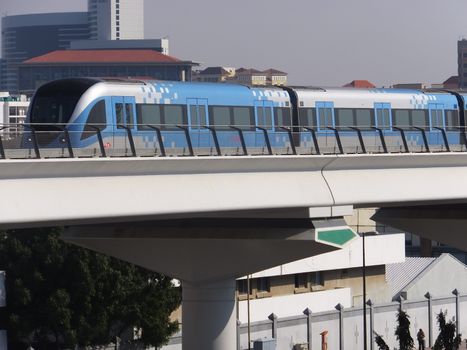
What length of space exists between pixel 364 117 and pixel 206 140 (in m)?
10.6

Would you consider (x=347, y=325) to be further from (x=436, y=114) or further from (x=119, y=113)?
(x=119, y=113)

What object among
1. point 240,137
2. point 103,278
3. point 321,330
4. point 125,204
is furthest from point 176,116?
point 321,330

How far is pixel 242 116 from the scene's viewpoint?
130 feet

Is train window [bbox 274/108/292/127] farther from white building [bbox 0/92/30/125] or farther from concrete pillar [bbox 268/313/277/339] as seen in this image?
white building [bbox 0/92/30/125]

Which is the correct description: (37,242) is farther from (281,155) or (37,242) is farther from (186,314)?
(281,155)

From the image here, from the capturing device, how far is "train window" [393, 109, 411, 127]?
148ft

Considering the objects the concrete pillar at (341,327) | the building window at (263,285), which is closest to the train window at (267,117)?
the concrete pillar at (341,327)

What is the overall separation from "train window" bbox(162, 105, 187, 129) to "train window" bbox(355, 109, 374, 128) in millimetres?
7376

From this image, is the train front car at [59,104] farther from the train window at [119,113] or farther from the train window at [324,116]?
the train window at [324,116]

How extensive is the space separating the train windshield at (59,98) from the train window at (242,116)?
491cm

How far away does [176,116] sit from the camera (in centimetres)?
3756

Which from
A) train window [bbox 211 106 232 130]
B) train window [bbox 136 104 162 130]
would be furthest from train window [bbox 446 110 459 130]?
train window [bbox 136 104 162 130]

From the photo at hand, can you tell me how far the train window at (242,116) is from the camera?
3931cm

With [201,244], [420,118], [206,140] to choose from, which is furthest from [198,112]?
[420,118]
